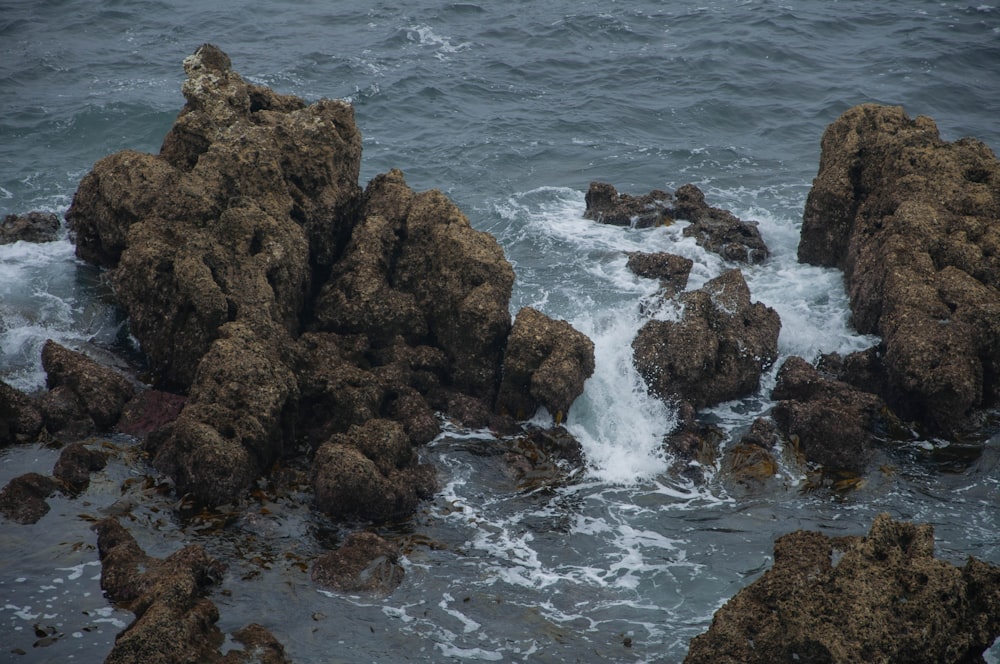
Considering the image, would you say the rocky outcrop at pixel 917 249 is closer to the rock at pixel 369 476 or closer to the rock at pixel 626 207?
the rock at pixel 626 207

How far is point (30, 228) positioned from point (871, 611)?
23.3m

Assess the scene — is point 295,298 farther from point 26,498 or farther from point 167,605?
point 167,605

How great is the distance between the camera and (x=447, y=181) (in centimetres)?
3266

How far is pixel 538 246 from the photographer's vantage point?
28172 millimetres

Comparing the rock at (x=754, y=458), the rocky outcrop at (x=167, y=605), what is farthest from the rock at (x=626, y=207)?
the rocky outcrop at (x=167, y=605)

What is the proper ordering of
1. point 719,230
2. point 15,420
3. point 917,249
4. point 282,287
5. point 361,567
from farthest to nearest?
point 719,230
point 917,249
point 282,287
point 15,420
point 361,567

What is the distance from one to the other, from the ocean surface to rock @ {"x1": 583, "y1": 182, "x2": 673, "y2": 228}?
0.57m

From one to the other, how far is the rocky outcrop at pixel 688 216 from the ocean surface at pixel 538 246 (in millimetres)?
632

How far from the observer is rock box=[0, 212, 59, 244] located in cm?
2462

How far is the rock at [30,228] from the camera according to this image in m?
24.6

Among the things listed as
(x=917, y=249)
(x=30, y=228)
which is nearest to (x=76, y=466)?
(x=30, y=228)

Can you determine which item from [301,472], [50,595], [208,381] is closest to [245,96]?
[208,381]

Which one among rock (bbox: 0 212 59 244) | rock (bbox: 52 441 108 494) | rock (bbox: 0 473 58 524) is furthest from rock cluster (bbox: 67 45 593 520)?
rock (bbox: 0 212 59 244)

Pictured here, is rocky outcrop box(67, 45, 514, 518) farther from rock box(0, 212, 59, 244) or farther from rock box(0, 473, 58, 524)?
rock box(0, 212, 59, 244)
